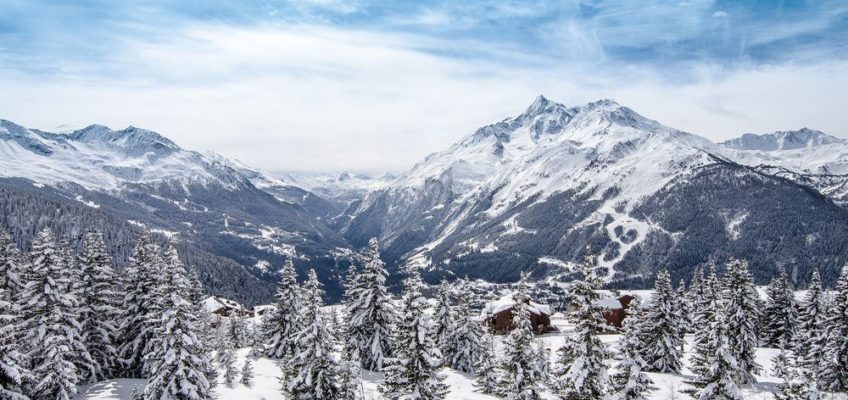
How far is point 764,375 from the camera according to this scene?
191 feet

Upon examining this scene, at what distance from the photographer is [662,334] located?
187ft

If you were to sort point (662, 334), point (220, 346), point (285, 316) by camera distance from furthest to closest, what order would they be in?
1. point (220, 346)
2. point (285, 316)
3. point (662, 334)

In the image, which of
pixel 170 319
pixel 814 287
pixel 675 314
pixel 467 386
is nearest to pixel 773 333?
pixel 814 287

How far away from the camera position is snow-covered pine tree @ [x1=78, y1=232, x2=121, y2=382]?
140ft

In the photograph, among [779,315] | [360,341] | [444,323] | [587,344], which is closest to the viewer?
[587,344]

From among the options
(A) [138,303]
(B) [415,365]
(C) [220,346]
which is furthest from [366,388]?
(C) [220,346]

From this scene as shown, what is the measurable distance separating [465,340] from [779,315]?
54111mm

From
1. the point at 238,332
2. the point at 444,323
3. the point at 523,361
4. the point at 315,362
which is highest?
the point at 523,361

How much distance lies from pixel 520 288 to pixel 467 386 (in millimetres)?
21489

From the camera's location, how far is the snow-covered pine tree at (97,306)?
140 ft

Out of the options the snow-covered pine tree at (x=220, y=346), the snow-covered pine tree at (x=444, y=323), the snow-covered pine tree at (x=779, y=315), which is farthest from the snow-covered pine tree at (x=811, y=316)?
the snow-covered pine tree at (x=220, y=346)

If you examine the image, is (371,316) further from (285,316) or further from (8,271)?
(8,271)

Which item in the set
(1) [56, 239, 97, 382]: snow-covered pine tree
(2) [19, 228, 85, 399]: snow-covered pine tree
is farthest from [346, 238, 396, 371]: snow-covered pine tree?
(2) [19, 228, 85, 399]: snow-covered pine tree

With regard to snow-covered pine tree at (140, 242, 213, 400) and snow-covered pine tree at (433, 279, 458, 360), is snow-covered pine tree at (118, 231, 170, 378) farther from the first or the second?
snow-covered pine tree at (433, 279, 458, 360)
